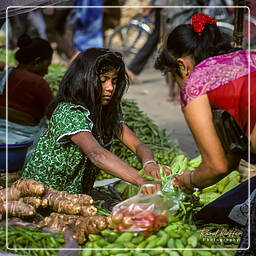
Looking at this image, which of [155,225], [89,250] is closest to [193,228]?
[155,225]

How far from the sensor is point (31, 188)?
3.54 m

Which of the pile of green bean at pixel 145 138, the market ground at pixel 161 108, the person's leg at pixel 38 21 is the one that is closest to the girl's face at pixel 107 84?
the pile of green bean at pixel 145 138

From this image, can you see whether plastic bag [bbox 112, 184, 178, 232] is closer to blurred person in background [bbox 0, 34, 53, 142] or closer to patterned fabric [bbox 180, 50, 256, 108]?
patterned fabric [bbox 180, 50, 256, 108]

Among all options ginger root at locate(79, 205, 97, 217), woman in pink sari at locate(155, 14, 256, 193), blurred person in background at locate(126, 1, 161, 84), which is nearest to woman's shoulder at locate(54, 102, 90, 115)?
ginger root at locate(79, 205, 97, 217)

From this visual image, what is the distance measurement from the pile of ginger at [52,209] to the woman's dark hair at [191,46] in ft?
2.88

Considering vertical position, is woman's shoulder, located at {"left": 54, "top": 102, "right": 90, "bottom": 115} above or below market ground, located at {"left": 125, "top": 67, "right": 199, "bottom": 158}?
above

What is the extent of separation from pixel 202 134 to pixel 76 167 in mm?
1117

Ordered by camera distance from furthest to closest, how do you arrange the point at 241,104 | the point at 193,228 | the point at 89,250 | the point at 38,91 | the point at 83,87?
1. the point at 38,91
2. the point at 83,87
3. the point at 193,228
4. the point at 89,250
5. the point at 241,104

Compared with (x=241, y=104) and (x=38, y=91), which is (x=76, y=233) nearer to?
(x=241, y=104)

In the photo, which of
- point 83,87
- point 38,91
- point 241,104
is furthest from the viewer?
point 38,91

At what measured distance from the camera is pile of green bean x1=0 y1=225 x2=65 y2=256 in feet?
10.4

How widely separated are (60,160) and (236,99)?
1.31 metres

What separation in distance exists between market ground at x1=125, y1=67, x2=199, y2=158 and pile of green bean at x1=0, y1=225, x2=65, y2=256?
10.5 ft

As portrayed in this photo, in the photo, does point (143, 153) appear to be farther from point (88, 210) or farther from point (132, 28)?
point (132, 28)
